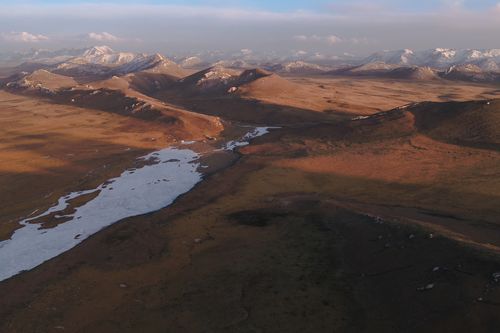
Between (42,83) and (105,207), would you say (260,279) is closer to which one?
(105,207)

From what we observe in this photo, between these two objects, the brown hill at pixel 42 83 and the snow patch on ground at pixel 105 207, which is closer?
the snow patch on ground at pixel 105 207

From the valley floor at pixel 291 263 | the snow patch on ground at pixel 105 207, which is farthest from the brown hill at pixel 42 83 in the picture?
the valley floor at pixel 291 263

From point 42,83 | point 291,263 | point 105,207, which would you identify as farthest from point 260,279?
point 42,83

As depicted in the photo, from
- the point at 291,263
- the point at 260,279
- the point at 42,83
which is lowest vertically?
the point at 42,83

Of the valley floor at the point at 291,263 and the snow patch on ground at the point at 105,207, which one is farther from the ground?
the valley floor at the point at 291,263

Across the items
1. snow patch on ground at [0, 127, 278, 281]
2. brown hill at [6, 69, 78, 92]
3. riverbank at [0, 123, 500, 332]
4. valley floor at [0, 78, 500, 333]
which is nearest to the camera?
riverbank at [0, 123, 500, 332]

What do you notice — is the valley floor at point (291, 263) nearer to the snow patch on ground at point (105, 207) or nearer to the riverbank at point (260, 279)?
the riverbank at point (260, 279)

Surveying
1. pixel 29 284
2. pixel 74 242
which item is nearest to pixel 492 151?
pixel 74 242

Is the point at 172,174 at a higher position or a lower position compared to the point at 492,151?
lower

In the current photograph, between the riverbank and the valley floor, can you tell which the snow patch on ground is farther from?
the riverbank

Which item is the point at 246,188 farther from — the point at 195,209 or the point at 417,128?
the point at 417,128

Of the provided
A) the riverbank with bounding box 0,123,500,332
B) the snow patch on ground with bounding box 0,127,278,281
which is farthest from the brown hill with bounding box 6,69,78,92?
the riverbank with bounding box 0,123,500,332
